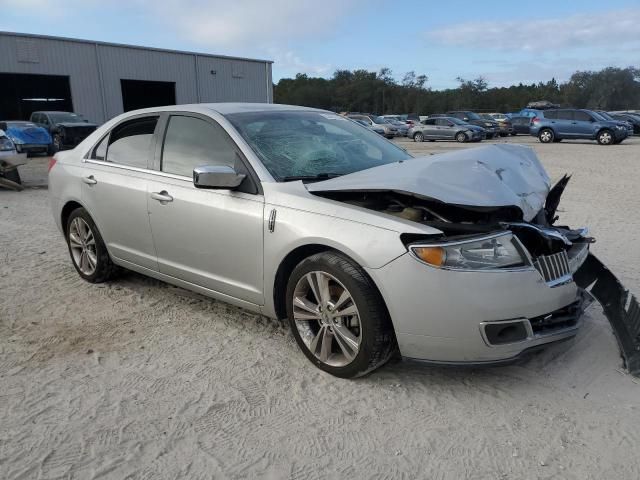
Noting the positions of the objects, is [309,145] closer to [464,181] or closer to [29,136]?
[464,181]

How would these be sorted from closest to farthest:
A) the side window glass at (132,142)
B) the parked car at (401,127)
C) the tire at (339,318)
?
the tire at (339,318)
the side window glass at (132,142)
the parked car at (401,127)

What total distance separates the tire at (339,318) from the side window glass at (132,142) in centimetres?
188

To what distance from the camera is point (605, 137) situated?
24.0 meters

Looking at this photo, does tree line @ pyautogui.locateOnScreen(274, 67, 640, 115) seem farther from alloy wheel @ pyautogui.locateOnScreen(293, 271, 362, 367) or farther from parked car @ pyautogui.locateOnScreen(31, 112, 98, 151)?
alloy wheel @ pyautogui.locateOnScreen(293, 271, 362, 367)

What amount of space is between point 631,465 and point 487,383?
85cm

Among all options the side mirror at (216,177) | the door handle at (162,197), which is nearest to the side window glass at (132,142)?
the door handle at (162,197)

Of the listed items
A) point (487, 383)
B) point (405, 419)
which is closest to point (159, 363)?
point (405, 419)

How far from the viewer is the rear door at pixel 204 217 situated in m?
3.49

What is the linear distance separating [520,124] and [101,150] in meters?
29.8

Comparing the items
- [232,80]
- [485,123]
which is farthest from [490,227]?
[232,80]

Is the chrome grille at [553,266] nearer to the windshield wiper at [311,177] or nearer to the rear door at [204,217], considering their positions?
the windshield wiper at [311,177]

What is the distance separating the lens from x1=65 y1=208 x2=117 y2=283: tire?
15.8ft

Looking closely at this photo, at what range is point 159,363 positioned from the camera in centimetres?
347

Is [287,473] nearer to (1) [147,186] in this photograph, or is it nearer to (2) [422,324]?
(2) [422,324]
